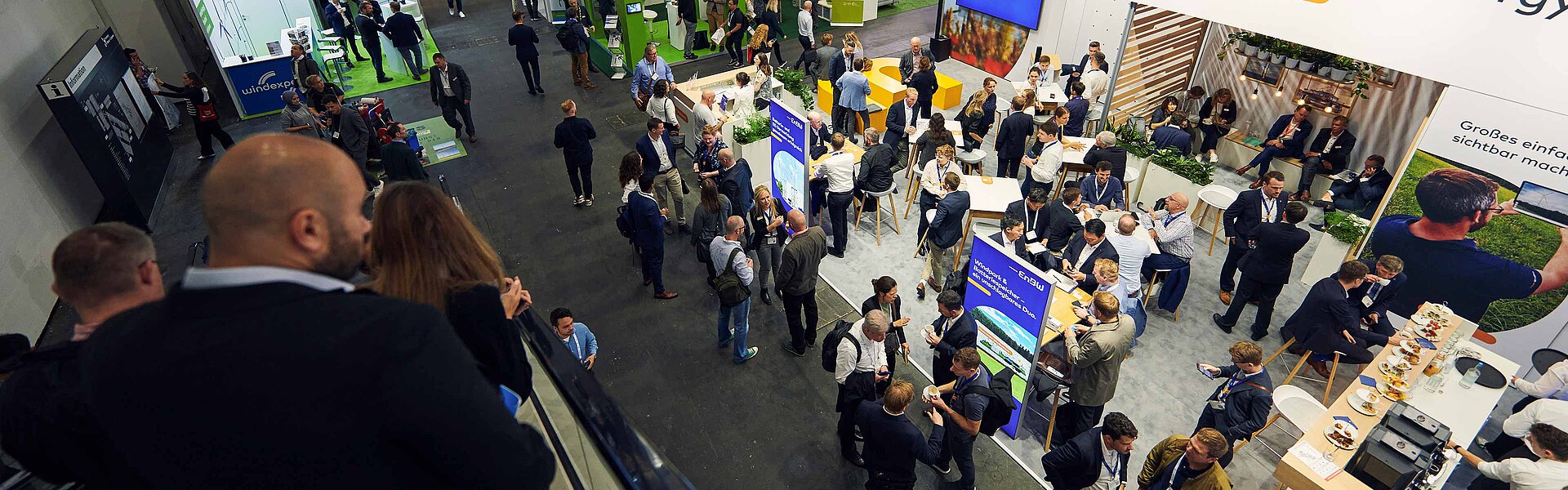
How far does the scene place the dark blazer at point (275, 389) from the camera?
Answer: 111 cm

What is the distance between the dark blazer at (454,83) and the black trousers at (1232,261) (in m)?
9.24

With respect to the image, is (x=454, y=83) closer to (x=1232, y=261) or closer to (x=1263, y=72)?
(x=1232, y=261)

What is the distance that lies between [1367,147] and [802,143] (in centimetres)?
701

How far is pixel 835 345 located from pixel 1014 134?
468 centimetres

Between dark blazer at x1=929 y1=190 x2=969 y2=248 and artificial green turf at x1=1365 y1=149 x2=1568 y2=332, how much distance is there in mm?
3681

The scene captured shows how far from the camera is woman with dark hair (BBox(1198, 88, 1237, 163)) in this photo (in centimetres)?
927

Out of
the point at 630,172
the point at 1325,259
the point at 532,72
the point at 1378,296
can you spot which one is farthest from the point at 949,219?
the point at 532,72

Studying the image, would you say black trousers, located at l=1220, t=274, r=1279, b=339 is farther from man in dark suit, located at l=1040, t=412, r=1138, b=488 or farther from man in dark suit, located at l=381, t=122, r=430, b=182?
man in dark suit, located at l=381, t=122, r=430, b=182

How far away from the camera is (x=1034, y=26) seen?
1181 centimetres

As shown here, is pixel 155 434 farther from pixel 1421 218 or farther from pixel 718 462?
pixel 1421 218

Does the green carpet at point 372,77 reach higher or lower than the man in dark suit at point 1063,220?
lower

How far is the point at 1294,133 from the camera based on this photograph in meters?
8.73

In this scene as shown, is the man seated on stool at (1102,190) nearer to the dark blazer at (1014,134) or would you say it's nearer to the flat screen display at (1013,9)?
the dark blazer at (1014,134)

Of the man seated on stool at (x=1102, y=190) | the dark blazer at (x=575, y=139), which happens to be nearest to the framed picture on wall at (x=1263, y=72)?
the man seated on stool at (x=1102, y=190)
